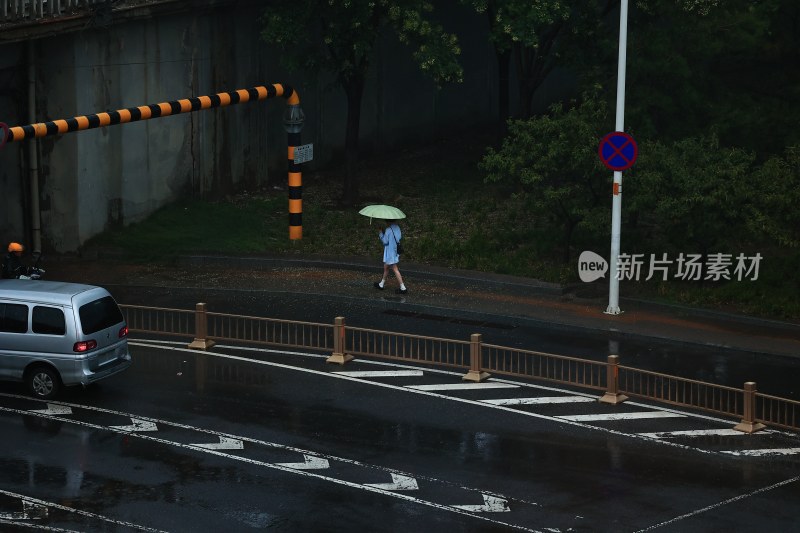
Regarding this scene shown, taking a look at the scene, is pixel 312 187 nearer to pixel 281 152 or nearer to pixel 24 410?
pixel 281 152

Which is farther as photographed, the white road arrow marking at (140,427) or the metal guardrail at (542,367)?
the metal guardrail at (542,367)

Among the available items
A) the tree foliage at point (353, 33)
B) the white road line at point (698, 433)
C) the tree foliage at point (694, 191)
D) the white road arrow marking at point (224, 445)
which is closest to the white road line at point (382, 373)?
the white road arrow marking at point (224, 445)

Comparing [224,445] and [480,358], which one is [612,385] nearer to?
[480,358]

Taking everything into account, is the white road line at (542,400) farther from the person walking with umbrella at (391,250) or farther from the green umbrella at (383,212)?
the person walking with umbrella at (391,250)

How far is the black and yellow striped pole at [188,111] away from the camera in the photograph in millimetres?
27625

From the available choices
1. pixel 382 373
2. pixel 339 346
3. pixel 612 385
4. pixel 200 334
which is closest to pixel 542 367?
pixel 612 385

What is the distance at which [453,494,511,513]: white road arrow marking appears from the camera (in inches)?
659

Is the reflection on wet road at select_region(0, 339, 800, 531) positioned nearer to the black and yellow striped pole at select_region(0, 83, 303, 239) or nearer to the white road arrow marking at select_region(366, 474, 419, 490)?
the white road arrow marking at select_region(366, 474, 419, 490)

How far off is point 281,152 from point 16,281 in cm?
1773

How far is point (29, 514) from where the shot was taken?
16.5 meters

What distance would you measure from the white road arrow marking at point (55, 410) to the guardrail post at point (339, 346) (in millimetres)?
4837

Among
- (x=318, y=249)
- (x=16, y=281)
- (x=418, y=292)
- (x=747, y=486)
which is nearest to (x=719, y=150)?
(x=418, y=292)

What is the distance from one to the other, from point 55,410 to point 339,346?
16.9 ft

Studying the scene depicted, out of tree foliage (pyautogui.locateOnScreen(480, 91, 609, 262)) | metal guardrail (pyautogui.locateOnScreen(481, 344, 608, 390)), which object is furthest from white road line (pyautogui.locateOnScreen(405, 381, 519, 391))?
tree foliage (pyautogui.locateOnScreen(480, 91, 609, 262))
